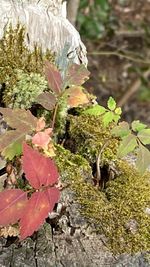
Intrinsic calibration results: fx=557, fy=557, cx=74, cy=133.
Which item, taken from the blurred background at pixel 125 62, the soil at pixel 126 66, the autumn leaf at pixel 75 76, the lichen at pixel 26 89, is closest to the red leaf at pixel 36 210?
the autumn leaf at pixel 75 76

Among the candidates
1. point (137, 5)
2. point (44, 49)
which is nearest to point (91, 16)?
point (137, 5)

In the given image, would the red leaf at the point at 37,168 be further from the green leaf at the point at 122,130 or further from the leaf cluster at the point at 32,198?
the green leaf at the point at 122,130

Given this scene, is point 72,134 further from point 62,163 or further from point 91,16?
point 91,16

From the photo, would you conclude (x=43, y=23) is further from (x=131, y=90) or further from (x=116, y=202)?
(x=131, y=90)

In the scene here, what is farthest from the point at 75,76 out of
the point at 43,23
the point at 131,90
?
the point at 131,90

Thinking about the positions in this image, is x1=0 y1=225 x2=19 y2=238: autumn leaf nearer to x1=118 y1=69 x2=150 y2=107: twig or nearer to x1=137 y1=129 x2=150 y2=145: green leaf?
x1=137 y1=129 x2=150 y2=145: green leaf
